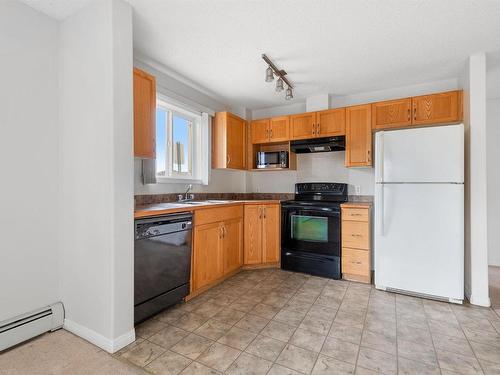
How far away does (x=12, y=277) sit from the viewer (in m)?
1.79

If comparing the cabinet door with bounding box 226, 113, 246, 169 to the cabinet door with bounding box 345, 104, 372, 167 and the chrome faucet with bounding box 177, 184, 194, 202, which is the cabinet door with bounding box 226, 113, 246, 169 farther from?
the cabinet door with bounding box 345, 104, 372, 167

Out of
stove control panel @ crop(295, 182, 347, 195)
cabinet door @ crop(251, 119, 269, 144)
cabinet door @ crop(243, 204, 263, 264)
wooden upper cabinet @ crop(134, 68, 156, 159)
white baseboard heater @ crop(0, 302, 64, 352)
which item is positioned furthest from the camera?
cabinet door @ crop(251, 119, 269, 144)

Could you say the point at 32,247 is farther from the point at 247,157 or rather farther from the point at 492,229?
the point at 492,229

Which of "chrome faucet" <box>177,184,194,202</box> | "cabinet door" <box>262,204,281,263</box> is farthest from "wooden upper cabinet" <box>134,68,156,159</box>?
"cabinet door" <box>262,204,281,263</box>

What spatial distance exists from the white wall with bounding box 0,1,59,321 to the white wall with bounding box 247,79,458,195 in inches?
114

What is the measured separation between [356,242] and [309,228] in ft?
1.90

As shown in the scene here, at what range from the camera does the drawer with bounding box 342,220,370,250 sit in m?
3.03

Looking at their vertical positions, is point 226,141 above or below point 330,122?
below

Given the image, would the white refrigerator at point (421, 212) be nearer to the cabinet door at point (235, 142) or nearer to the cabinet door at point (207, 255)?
the cabinet door at point (207, 255)

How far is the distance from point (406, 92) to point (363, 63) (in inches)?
39.7

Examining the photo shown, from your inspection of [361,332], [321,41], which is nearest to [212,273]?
[361,332]

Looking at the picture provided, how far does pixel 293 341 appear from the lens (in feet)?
6.11

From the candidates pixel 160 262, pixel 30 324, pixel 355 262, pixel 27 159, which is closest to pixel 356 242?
pixel 355 262

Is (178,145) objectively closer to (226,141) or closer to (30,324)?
(226,141)
